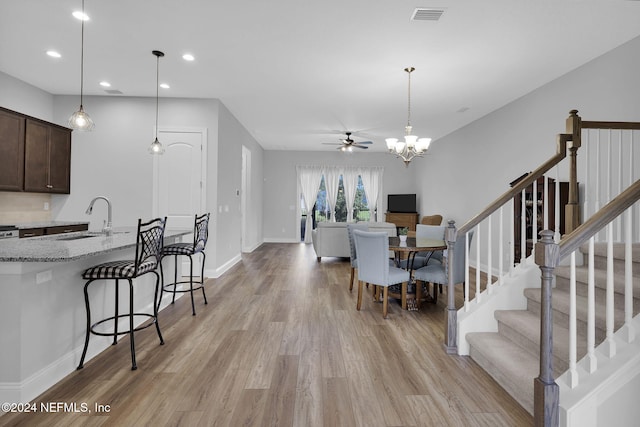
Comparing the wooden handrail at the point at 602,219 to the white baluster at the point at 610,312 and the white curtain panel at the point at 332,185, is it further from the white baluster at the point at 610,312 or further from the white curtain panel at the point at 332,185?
the white curtain panel at the point at 332,185

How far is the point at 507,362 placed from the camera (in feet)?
7.20

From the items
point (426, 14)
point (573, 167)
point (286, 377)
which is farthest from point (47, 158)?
point (573, 167)

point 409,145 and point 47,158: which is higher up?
point 409,145

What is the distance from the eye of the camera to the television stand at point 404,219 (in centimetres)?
953

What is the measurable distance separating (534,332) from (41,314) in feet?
10.4

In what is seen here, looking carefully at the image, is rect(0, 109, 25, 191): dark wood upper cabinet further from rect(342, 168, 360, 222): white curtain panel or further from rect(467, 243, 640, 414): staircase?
rect(342, 168, 360, 222): white curtain panel

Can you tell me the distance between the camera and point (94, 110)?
5234 mm

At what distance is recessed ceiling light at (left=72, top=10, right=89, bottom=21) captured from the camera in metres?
3.01

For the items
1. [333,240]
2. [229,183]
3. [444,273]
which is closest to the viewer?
[444,273]

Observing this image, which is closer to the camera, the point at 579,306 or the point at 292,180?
the point at 579,306

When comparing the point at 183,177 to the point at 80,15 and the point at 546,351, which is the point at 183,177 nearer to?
the point at 80,15

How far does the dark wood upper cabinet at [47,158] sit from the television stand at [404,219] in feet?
25.0

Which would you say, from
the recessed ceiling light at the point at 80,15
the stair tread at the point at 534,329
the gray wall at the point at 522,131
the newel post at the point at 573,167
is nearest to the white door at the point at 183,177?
the recessed ceiling light at the point at 80,15

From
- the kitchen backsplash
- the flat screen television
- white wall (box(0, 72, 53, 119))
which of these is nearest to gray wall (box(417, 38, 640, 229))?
the flat screen television
